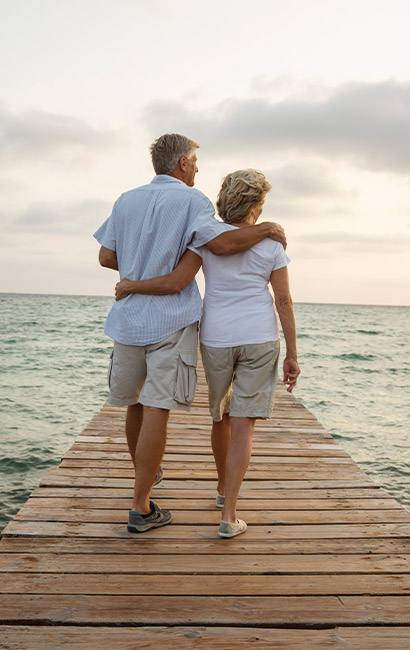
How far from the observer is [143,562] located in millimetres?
2420

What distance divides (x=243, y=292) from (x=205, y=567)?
3.95ft

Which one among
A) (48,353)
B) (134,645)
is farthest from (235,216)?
(48,353)

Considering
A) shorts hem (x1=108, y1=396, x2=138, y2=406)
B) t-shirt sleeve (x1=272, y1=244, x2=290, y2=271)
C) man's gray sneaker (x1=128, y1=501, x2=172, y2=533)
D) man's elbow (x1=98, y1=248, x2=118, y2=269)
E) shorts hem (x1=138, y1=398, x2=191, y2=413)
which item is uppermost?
t-shirt sleeve (x1=272, y1=244, x2=290, y2=271)

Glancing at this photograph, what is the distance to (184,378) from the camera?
2654 millimetres

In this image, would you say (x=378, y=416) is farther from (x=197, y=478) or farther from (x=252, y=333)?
(x=252, y=333)

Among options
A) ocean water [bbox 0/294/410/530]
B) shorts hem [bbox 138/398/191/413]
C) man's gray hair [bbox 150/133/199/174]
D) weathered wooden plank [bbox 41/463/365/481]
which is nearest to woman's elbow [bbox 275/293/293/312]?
shorts hem [bbox 138/398/191/413]

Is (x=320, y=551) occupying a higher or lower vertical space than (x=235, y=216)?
lower

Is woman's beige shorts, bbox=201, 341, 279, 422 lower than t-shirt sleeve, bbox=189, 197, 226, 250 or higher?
lower

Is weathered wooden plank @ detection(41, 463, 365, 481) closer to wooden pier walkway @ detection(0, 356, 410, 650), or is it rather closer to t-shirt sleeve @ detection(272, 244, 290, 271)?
wooden pier walkway @ detection(0, 356, 410, 650)

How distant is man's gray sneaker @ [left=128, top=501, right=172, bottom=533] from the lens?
2.71 meters

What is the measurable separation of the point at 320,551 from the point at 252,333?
103cm

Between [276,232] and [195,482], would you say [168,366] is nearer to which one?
[276,232]

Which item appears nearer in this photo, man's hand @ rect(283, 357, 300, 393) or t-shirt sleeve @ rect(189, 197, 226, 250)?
t-shirt sleeve @ rect(189, 197, 226, 250)

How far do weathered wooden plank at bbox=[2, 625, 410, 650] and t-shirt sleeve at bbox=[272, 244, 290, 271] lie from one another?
4.89 ft
